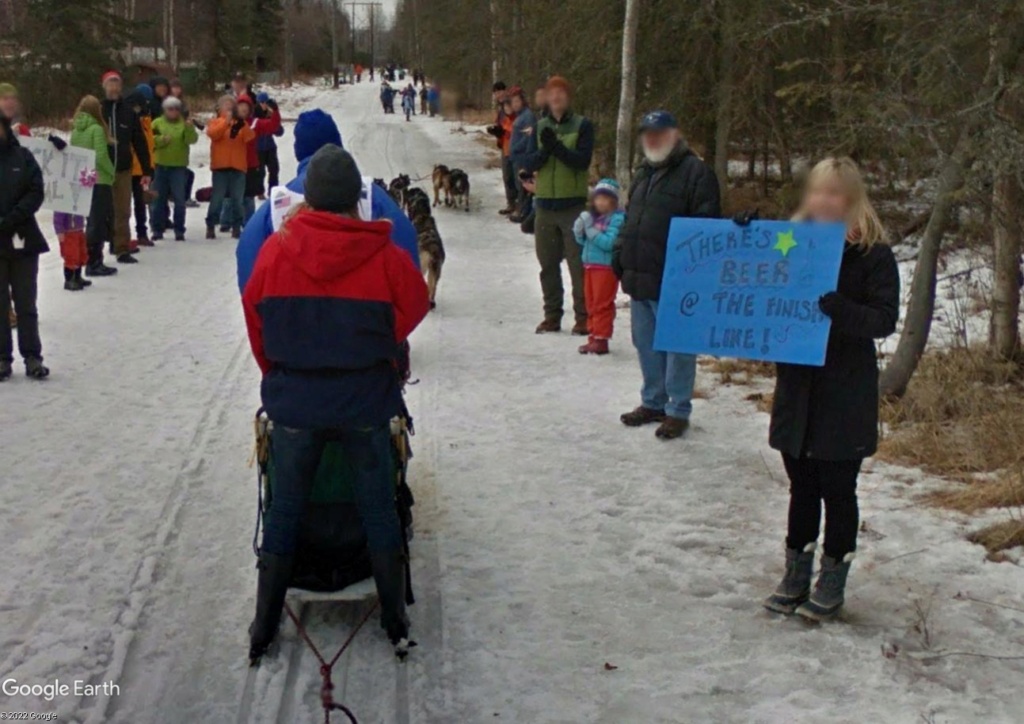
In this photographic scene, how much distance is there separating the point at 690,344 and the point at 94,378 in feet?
17.9

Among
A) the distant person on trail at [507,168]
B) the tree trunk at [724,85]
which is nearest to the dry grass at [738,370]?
the tree trunk at [724,85]

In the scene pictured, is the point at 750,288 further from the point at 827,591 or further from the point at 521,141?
the point at 521,141

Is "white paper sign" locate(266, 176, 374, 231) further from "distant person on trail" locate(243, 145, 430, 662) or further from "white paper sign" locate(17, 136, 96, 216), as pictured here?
"white paper sign" locate(17, 136, 96, 216)

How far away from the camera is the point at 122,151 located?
13.1 metres

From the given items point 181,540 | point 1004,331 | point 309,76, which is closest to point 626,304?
point 1004,331

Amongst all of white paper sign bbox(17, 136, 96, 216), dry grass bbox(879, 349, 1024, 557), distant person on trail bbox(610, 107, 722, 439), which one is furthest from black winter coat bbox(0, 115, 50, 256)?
dry grass bbox(879, 349, 1024, 557)

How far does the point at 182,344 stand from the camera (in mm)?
9672

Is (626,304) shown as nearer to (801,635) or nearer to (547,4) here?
(801,635)

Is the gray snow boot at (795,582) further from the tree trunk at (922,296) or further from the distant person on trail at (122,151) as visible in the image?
the distant person on trail at (122,151)

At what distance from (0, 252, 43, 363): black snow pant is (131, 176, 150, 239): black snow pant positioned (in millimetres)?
6097

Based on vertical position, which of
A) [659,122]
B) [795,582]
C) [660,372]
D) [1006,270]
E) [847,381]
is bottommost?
[795,582]

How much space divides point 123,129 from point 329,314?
1025 cm

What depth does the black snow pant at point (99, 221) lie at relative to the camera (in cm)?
1232

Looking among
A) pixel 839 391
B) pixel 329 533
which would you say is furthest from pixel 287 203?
pixel 839 391
